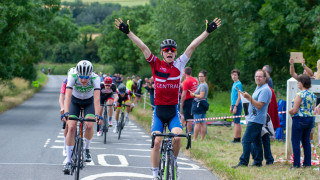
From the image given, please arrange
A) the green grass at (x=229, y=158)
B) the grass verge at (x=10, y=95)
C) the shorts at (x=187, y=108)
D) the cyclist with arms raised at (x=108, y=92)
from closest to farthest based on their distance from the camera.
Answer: the green grass at (x=229, y=158), the cyclist with arms raised at (x=108, y=92), the shorts at (x=187, y=108), the grass verge at (x=10, y=95)

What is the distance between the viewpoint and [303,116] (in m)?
9.74

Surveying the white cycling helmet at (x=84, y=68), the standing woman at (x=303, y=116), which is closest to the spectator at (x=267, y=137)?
the standing woman at (x=303, y=116)

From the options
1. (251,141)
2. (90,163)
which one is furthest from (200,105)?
(90,163)

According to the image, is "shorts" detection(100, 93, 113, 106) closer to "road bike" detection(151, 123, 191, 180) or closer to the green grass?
the green grass

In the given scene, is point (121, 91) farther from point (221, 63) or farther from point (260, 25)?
point (221, 63)

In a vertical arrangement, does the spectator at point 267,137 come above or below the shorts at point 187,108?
below

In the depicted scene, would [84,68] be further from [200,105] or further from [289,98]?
[200,105]

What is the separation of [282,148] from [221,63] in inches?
1330

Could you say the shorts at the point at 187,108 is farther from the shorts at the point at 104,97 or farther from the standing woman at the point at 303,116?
the standing woman at the point at 303,116

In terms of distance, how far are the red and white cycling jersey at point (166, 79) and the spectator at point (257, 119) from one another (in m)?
2.76

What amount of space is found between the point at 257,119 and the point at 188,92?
5130mm

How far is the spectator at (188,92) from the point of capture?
14.9 m

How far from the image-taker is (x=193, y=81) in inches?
590

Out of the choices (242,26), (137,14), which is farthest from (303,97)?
(137,14)
